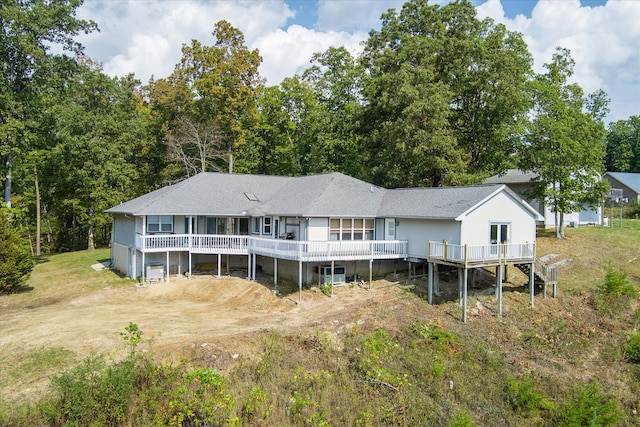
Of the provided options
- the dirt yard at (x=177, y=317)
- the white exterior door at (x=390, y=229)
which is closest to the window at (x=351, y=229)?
the white exterior door at (x=390, y=229)

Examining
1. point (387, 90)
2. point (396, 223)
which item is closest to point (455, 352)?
point (396, 223)

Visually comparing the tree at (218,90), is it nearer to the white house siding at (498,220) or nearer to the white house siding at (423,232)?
the white house siding at (423,232)

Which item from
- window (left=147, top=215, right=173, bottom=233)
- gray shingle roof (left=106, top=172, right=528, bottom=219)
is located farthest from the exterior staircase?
window (left=147, top=215, right=173, bottom=233)

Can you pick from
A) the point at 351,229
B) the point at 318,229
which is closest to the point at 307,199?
the point at 318,229

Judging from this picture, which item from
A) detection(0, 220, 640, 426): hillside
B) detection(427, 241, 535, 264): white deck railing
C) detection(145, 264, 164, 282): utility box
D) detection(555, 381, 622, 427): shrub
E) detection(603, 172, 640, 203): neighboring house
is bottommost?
detection(555, 381, 622, 427): shrub

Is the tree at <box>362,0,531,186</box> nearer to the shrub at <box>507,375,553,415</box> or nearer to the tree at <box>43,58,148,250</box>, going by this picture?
the shrub at <box>507,375,553,415</box>

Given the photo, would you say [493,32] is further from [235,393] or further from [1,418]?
[1,418]
